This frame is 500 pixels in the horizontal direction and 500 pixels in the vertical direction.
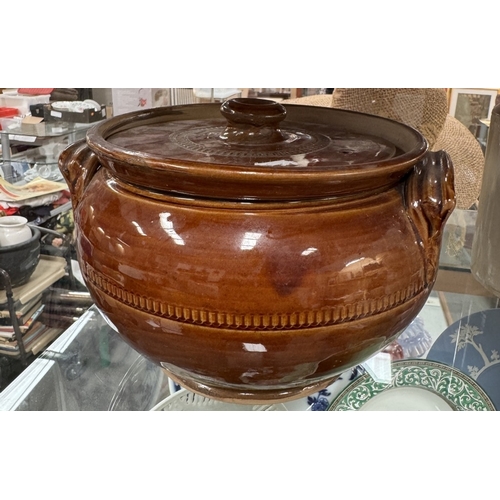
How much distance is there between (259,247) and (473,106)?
726 mm

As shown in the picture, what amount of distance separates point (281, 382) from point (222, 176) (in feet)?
0.72

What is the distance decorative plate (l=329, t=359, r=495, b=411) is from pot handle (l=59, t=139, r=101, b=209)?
1.54 ft

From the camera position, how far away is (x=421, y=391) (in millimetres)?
835

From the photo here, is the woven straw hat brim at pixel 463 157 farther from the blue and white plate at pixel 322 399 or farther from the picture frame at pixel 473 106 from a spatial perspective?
the blue and white plate at pixel 322 399

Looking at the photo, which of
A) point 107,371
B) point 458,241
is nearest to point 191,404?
point 107,371

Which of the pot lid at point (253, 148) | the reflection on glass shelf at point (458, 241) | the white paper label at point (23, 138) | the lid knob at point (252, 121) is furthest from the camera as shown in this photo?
the white paper label at point (23, 138)

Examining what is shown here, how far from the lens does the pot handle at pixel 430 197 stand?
1.73ft

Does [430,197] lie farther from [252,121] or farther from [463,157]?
[463,157]

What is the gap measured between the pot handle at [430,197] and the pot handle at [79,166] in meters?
0.34

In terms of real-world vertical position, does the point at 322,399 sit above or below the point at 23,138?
below

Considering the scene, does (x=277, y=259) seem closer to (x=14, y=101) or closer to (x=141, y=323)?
(x=141, y=323)

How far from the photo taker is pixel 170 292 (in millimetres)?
482

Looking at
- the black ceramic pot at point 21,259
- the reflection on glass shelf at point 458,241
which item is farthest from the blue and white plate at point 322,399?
the black ceramic pot at point 21,259

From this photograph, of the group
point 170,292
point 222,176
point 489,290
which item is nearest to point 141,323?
point 170,292
